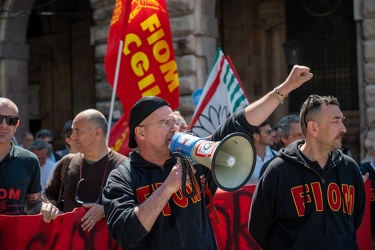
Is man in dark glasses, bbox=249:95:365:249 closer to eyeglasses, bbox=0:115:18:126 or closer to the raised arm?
the raised arm

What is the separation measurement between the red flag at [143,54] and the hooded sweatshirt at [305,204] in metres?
3.26

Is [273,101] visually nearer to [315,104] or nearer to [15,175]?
Answer: [315,104]

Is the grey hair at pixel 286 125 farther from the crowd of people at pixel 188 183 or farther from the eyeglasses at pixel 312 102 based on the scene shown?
the eyeglasses at pixel 312 102

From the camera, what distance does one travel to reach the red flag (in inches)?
279

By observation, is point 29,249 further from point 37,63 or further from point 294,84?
point 37,63

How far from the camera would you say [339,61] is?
1397cm

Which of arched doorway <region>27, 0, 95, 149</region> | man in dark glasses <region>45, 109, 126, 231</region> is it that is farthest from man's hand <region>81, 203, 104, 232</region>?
arched doorway <region>27, 0, 95, 149</region>

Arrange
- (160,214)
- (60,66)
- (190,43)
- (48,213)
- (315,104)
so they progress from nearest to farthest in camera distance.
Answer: (160,214)
(315,104)
(48,213)
(190,43)
(60,66)

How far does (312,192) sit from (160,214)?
95 cm

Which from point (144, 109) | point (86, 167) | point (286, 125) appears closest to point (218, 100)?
point (286, 125)

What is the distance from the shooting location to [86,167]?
4910 mm

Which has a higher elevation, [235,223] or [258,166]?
[258,166]

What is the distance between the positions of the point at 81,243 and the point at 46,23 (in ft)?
49.3

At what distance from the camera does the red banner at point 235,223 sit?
16.7 feet
